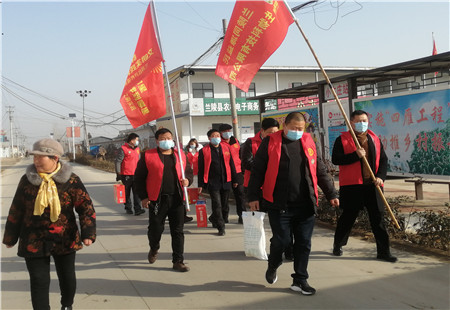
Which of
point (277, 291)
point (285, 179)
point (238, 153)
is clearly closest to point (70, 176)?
point (285, 179)

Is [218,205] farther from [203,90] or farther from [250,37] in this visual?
[203,90]

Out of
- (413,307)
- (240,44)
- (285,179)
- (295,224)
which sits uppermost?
(240,44)

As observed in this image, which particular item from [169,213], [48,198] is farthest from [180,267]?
[48,198]

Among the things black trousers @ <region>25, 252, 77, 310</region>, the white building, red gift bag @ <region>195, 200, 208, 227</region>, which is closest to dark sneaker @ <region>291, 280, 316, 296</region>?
black trousers @ <region>25, 252, 77, 310</region>

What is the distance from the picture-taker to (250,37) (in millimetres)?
5285

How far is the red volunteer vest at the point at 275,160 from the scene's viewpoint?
4090mm

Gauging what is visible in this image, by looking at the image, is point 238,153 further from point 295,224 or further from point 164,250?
A: point 295,224

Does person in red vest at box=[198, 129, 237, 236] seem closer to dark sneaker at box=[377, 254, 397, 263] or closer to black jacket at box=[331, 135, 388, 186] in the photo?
black jacket at box=[331, 135, 388, 186]

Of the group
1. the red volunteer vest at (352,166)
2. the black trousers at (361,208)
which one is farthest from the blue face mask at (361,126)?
the black trousers at (361,208)

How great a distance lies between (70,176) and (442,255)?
430cm

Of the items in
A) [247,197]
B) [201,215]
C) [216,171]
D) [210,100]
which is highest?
[210,100]

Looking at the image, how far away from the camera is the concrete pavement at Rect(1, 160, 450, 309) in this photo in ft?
12.6

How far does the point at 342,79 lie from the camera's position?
37.2 ft

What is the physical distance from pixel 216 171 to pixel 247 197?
→ 265cm
